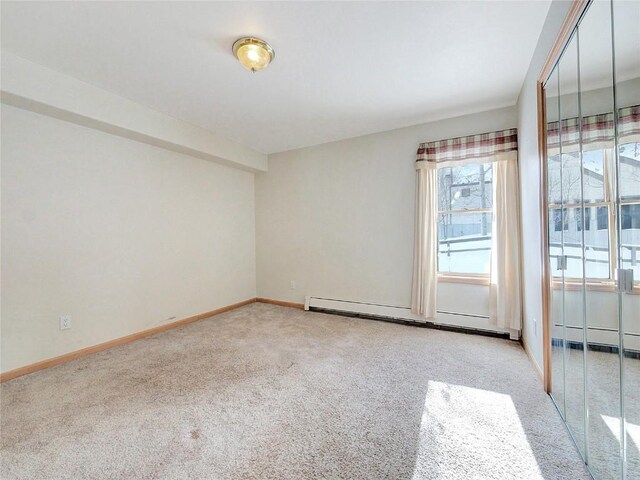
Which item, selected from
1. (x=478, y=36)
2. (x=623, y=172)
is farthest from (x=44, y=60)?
(x=623, y=172)

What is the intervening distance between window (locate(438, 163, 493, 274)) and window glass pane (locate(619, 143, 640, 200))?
216 centimetres

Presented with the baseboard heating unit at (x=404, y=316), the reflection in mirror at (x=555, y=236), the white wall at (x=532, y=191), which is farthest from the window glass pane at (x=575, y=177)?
the baseboard heating unit at (x=404, y=316)

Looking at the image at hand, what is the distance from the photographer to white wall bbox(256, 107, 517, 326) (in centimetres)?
325

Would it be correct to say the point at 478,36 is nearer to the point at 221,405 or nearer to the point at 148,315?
the point at 221,405

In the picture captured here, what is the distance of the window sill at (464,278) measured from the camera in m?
2.97

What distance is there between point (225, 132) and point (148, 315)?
2.46m

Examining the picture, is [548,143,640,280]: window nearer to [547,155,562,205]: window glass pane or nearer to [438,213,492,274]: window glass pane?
[547,155,562,205]: window glass pane

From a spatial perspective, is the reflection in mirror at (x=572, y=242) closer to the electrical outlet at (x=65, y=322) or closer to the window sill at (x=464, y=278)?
the window sill at (x=464, y=278)

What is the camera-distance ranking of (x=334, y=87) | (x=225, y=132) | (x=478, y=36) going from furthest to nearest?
(x=225, y=132) → (x=334, y=87) → (x=478, y=36)

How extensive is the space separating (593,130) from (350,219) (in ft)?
8.77

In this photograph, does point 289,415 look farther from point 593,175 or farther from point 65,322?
point 65,322

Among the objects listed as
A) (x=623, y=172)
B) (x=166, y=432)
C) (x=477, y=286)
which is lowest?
(x=166, y=432)

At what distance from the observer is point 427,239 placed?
10.4ft

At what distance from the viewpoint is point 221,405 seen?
176cm
